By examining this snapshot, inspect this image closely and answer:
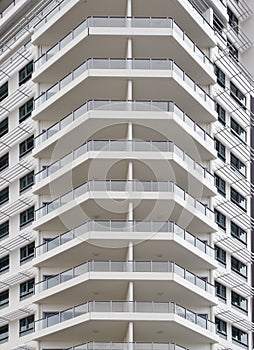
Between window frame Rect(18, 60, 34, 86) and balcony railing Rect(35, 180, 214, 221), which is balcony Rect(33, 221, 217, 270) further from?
window frame Rect(18, 60, 34, 86)

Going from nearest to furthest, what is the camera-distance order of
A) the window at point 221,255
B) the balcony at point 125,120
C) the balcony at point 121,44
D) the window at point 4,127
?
the balcony at point 125,120 → the balcony at point 121,44 → the window at point 221,255 → the window at point 4,127

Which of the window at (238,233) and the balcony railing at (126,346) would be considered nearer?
the balcony railing at (126,346)

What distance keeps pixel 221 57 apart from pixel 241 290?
14905 millimetres

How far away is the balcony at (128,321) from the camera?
56.8 meters

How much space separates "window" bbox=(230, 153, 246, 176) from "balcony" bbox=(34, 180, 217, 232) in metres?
8.89

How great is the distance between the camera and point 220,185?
67.5 m

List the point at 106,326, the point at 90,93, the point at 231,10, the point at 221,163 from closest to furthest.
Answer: the point at 106,326 → the point at 90,93 → the point at 221,163 → the point at 231,10

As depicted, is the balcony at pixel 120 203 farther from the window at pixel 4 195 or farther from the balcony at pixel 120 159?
the window at pixel 4 195

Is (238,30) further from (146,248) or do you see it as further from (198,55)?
(146,248)

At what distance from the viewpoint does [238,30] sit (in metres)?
75.1

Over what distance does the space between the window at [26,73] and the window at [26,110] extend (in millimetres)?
1738

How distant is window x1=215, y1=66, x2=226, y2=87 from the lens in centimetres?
6903

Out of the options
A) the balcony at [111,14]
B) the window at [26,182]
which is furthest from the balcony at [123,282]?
the balcony at [111,14]

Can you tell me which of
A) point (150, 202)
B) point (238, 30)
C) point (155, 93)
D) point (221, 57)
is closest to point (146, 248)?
point (150, 202)
